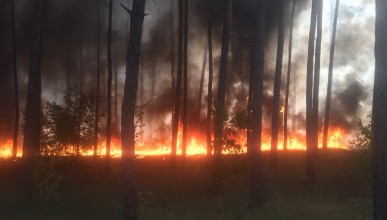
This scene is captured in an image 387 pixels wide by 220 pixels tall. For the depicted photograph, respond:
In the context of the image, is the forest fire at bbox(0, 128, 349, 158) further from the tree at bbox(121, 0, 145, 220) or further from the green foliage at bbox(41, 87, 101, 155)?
the tree at bbox(121, 0, 145, 220)

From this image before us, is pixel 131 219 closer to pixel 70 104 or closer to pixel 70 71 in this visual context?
pixel 70 104

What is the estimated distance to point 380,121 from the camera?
29.1 ft

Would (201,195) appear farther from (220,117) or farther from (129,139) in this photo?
(129,139)

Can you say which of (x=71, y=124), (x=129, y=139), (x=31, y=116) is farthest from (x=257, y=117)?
(x=71, y=124)

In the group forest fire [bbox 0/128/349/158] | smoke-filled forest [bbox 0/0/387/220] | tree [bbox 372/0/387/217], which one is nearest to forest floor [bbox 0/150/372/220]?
smoke-filled forest [bbox 0/0/387/220]

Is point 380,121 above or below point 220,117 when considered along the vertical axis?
below

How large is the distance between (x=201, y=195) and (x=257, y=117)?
577cm

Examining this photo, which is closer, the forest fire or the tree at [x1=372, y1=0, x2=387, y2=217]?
the tree at [x1=372, y1=0, x2=387, y2=217]

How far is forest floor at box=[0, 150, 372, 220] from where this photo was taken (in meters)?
15.9

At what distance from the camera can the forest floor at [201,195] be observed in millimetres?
15922

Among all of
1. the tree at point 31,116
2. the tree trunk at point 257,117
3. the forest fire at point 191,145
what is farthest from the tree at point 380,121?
the forest fire at point 191,145

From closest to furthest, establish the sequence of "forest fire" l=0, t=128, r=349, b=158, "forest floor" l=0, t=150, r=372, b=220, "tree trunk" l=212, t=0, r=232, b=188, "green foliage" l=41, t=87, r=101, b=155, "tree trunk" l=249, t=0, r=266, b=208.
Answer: "forest floor" l=0, t=150, r=372, b=220
"tree trunk" l=249, t=0, r=266, b=208
"tree trunk" l=212, t=0, r=232, b=188
"green foliage" l=41, t=87, r=101, b=155
"forest fire" l=0, t=128, r=349, b=158

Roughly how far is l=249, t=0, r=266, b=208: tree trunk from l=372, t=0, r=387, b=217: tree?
759 centimetres

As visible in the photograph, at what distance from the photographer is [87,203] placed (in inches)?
724
